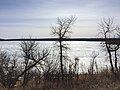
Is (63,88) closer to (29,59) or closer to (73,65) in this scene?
(73,65)

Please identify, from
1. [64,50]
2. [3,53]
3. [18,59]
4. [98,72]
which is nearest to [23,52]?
[18,59]

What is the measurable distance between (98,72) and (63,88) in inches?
69.4

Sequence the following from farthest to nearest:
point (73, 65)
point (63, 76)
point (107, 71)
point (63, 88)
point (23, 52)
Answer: point (23, 52)
point (107, 71)
point (73, 65)
point (63, 76)
point (63, 88)

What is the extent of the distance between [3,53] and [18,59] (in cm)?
476

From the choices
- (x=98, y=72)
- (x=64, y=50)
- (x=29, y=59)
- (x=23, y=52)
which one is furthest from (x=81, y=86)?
→ (x=23, y=52)

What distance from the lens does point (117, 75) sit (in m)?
5.61

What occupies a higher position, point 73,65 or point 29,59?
point 73,65

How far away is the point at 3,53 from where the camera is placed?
2423 centimetres

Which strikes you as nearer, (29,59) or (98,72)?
(98,72)

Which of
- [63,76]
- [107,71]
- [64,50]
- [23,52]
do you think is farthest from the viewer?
[23,52]

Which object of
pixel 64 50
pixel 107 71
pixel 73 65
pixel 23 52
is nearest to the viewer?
pixel 73 65

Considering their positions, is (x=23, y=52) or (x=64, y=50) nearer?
(x=64, y=50)

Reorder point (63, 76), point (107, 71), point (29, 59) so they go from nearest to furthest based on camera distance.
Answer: point (63, 76), point (107, 71), point (29, 59)

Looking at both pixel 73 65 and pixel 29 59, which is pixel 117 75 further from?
pixel 29 59
